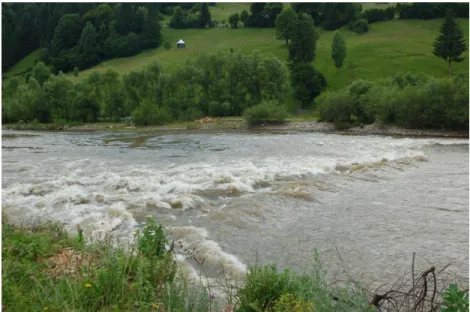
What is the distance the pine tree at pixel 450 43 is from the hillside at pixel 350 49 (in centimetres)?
268

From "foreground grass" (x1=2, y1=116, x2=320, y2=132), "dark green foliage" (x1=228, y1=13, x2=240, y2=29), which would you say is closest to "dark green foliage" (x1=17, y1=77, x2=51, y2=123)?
"foreground grass" (x1=2, y1=116, x2=320, y2=132)

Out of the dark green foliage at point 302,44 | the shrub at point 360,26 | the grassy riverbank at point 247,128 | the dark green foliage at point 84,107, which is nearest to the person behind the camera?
the grassy riverbank at point 247,128

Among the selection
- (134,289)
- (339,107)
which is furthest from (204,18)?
(134,289)

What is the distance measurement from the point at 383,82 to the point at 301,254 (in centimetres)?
5896

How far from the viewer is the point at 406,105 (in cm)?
5025

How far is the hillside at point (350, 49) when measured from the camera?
303ft

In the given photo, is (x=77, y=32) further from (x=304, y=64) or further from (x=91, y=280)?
(x=91, y=280)

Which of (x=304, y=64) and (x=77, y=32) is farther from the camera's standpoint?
(x=77, y=32)

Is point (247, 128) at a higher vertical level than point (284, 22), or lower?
lower

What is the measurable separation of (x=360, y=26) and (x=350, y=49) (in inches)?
756

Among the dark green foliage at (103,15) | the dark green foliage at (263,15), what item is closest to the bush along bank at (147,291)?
the dark green foliage at (263,15)

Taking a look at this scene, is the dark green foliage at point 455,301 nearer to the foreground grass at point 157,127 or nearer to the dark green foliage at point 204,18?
the foreground grass at point 157,127

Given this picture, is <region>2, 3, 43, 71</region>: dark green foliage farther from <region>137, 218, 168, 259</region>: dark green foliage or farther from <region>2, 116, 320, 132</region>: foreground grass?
<region>137, 218, 168, 259</region>: dark green foliage

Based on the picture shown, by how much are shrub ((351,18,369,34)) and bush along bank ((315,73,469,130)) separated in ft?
204
